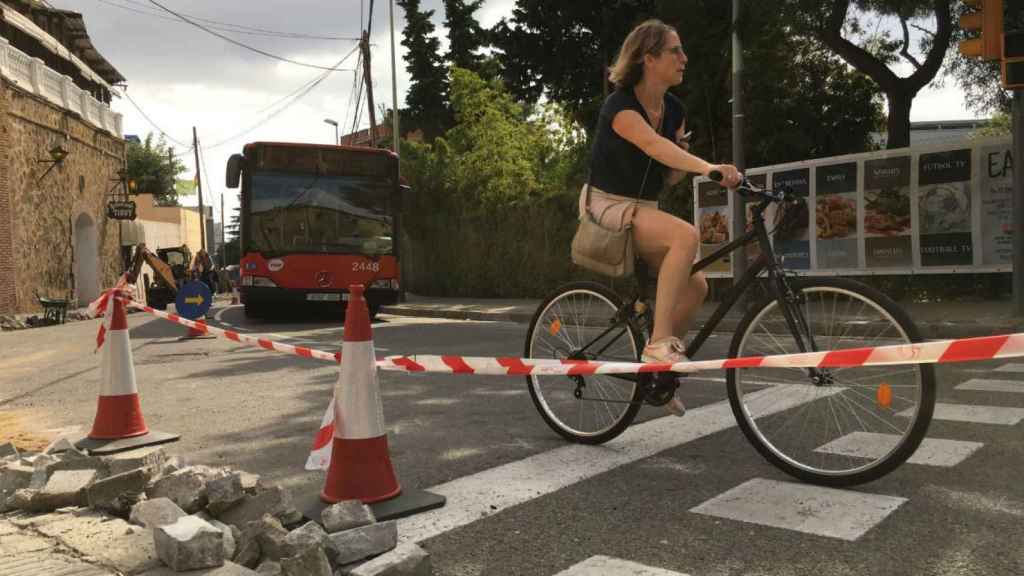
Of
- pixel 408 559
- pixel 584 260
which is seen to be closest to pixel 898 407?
pixel 584 260

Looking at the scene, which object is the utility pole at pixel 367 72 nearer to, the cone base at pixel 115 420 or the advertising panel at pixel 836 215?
the advertising panel at pixel 836 215

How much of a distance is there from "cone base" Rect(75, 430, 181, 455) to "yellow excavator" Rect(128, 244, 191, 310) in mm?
5057

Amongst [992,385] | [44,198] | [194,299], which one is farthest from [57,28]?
[992,385]


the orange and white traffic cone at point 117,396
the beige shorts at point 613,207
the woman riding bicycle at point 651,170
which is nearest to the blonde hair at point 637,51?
the woman riding bicycle at point 651,170

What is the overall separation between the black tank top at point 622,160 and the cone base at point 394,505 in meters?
1.71

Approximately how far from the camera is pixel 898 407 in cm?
327

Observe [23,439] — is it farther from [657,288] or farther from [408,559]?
[657,288]

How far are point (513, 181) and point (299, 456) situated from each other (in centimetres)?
1798

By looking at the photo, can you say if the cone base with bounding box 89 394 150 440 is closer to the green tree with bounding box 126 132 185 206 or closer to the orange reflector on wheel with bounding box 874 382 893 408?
the orange reflector on wheel with bounding box 874 382 893 408

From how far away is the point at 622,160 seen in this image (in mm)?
3922

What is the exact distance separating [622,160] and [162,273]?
570 inches

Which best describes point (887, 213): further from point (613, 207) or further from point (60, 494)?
point (60, 494)

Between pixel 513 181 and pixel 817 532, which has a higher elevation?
pixel 513 181

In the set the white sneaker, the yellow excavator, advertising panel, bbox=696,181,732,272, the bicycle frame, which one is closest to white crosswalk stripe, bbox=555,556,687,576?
the white sneaker
